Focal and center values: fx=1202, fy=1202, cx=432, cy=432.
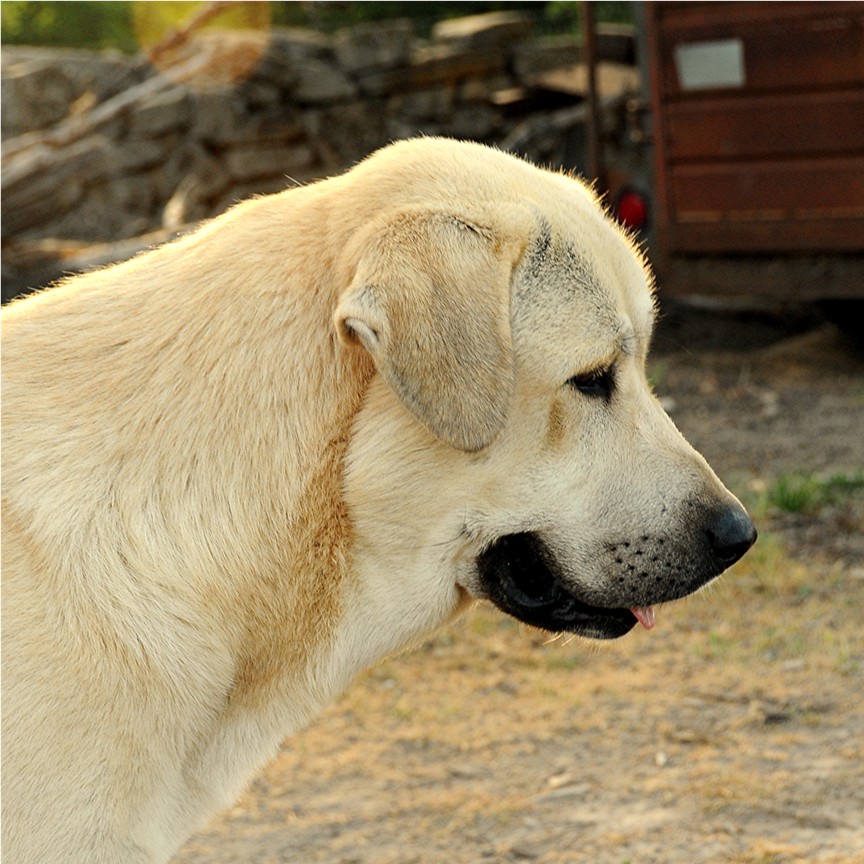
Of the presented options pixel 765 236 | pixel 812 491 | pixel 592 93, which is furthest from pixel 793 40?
pixel 812 491

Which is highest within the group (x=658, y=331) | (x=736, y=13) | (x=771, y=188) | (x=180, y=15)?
(x=736, y=13)

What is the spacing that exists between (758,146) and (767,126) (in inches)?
6.1

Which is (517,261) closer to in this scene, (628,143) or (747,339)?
(747,339)

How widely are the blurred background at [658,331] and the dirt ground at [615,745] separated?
0.01 meters

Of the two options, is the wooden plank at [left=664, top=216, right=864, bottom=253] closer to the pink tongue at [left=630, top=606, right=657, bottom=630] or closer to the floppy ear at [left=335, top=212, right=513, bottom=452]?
the pink tongue at [left=630, top=606, right=657, bottom=630]

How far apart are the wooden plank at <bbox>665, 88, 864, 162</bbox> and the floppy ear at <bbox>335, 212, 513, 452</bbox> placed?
6.81m

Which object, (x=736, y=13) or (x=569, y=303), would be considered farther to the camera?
(x=736, y=13)

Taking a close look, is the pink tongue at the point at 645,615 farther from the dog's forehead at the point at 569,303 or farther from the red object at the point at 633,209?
the red object at the point at 633,209

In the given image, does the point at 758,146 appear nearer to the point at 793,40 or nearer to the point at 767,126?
the point at 767,126

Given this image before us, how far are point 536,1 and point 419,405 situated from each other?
16.2 m

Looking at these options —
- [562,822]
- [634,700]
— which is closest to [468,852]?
[562,822]

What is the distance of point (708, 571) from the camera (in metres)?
2.88

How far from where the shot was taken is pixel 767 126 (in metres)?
8.88

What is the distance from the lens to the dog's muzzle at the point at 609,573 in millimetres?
2830
